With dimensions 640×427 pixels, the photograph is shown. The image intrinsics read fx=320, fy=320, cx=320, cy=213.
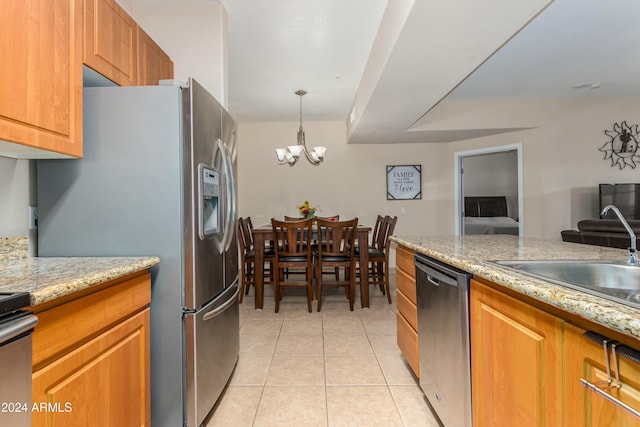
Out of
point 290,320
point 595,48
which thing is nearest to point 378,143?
point 595,48

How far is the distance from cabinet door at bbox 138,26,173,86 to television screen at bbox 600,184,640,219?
17.2 ft

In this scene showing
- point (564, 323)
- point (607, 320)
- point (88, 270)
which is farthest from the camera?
point (88, 270)

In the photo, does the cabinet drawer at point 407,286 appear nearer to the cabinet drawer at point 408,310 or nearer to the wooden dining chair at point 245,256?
the cabinet drawer at point 408,310

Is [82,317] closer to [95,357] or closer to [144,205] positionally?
[95,357]

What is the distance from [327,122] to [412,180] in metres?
1.78

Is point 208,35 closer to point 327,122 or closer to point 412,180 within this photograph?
point 327,122

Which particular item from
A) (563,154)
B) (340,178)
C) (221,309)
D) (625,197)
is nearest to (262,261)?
(221,309)

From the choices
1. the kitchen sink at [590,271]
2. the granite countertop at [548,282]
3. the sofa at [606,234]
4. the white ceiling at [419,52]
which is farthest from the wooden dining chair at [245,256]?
the sofa at [606,234]

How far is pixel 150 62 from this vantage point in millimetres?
1912

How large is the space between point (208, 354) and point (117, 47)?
158 centimetres

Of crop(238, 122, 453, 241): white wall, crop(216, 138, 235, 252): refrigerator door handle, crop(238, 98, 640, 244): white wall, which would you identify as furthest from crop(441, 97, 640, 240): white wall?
crop(216, 138, 235, 252): refrigerator door handle

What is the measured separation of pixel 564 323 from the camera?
79 centimetres

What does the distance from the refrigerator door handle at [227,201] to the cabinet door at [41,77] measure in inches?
26.6

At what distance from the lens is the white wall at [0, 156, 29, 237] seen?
4.48 feet
